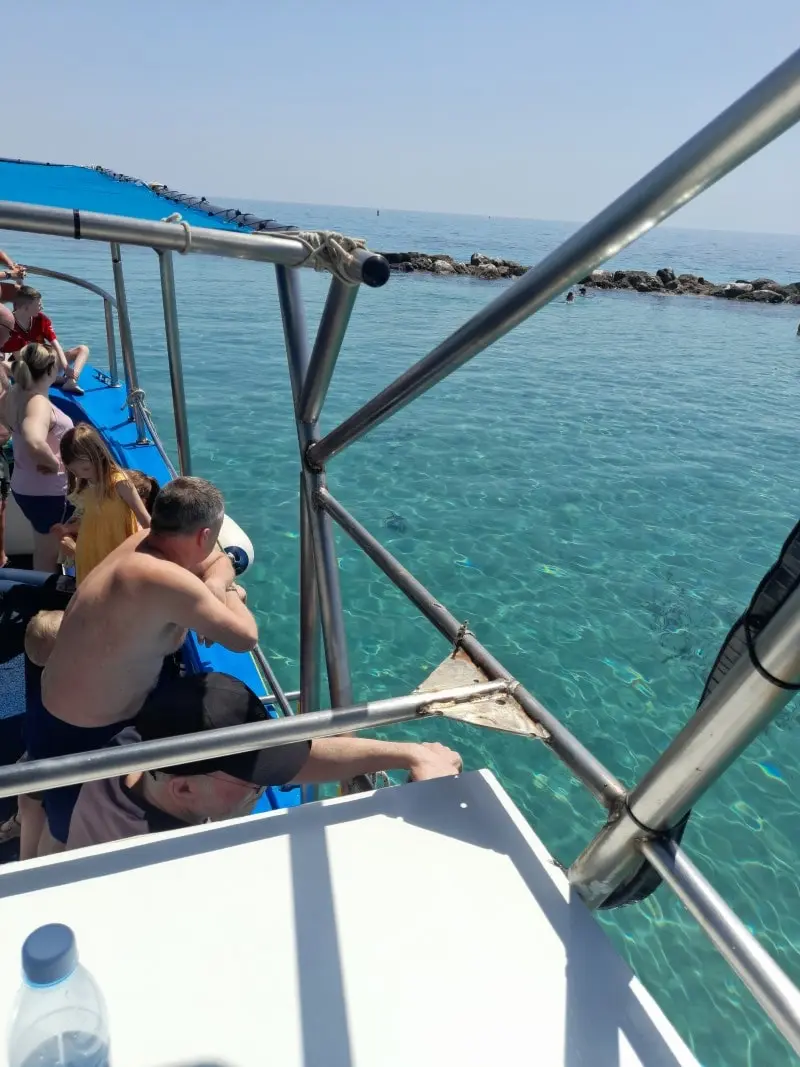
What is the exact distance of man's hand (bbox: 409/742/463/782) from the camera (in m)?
1.74

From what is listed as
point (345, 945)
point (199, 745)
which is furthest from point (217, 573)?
point (345, 945)

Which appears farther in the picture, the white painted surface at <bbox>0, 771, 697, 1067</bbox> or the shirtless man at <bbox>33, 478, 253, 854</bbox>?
the shirtless man at <bbox>33, 478, 253, 854</bbox>

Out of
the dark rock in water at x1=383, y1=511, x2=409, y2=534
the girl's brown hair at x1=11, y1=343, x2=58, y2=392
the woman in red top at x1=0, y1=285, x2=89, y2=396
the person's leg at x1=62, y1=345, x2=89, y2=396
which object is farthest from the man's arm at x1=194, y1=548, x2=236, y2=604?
the dark rock in water at x1=383, y1=511, x2=409, y2=534

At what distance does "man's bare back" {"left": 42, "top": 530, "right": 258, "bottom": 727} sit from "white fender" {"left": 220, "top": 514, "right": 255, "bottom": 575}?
1.21 meters

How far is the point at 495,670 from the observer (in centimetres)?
151

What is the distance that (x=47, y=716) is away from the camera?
2248 millimetres

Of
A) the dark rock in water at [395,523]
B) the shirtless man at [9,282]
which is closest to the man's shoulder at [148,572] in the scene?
the shirtless man at [9,282]

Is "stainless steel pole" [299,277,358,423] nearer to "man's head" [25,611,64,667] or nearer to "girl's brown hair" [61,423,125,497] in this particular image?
"man's head" [25,611,64,667]

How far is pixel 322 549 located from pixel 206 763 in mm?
641

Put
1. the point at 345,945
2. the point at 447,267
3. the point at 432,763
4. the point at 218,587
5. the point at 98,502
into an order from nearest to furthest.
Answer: the point at 345,945, the point at 432,763, the point at 218,587, the point at 98,502, the point at 447,267

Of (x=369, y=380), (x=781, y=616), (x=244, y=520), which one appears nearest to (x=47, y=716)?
(x=781, y=616)

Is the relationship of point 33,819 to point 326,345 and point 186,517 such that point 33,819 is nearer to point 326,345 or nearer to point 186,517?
point 186,517

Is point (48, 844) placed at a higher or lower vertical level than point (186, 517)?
lower

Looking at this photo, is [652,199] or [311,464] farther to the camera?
[311,464]
